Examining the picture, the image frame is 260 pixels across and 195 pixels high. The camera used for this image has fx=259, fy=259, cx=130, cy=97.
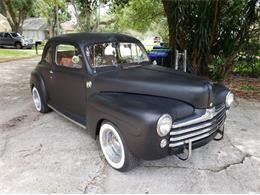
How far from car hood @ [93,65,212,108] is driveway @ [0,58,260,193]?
2.84 feet

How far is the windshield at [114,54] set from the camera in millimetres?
3784

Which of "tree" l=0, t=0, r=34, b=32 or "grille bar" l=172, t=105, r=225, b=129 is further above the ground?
"tree" l=0, t=0, r=34, b=32

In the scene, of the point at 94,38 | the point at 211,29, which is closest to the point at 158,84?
the point at 94,38

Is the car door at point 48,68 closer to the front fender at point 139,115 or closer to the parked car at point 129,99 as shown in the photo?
the parked car at point 129,99

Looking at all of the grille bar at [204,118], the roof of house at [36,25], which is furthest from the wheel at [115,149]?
the roof of house at [36,25]

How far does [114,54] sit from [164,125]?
1.72 meters

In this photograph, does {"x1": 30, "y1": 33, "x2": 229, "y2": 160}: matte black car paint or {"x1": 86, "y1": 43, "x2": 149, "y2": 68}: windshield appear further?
{"x1": 86, "y1": 43, "x2": 149, "y2": 68}: windshield

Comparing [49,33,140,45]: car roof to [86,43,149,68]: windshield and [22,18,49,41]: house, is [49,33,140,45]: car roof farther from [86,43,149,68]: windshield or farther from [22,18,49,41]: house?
[22,18,49,41]: house

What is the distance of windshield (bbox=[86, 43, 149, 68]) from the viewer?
378 centimetres

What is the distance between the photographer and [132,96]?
318 centimetres

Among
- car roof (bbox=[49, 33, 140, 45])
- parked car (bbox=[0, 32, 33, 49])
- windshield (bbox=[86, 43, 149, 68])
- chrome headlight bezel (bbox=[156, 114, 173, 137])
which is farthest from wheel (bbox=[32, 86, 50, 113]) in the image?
parked car (bbox=[0, 32, 33, 49])

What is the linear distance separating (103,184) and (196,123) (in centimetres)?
127

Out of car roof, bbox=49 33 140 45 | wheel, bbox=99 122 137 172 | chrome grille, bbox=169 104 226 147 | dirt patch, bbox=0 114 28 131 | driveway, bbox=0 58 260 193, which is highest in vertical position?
car roof, bbox=49 33 140 45

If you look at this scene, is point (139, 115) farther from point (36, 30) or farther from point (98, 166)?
point (36, 30)
